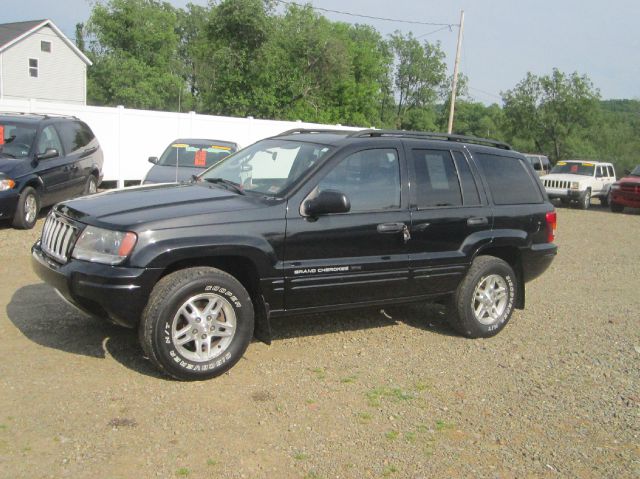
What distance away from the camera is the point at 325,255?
5.08 meters

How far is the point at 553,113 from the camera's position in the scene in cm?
4459

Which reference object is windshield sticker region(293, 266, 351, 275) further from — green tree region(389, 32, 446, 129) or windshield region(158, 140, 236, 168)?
green tree region(389, 32, 446, 129)

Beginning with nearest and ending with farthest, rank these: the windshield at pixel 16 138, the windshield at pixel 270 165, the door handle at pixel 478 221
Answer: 1. the windshield at pixel 270 165
2. the door handle at pixel 478 221
3. the windshield at pixel 16 138

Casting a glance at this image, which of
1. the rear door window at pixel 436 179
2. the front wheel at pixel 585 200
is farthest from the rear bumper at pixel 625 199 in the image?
the rear door window at pixel 436 179

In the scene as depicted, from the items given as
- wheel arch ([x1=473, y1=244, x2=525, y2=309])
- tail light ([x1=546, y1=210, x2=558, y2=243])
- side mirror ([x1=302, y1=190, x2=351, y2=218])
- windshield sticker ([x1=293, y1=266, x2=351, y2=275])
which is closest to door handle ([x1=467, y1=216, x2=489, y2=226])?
wheel arch ([x1=473, y1=244, x2=525, y2=309])

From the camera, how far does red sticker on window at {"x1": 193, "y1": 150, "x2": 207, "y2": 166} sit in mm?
12047

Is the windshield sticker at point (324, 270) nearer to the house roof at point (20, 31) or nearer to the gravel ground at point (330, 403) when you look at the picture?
the gravel ground at point (330, 403)

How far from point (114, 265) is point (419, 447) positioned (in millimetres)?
2269

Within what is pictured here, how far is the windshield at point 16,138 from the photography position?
10.3 metres

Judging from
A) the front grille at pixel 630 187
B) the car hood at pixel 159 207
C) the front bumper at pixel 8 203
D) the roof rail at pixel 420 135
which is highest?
the roof rail at pixel 420 135

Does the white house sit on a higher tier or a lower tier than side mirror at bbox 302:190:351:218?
higher

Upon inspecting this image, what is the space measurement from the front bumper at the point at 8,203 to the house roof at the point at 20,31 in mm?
31901

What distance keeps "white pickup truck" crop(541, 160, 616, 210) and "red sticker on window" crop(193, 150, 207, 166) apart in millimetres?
14049

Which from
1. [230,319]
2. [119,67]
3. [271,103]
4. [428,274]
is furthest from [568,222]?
[119,67]
